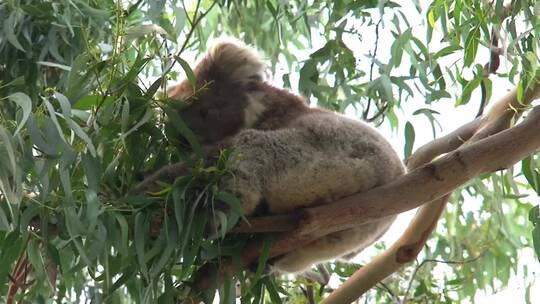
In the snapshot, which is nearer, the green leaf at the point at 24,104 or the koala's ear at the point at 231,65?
the green leaf at the point at 24,104

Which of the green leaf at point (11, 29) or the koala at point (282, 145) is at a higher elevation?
the green leaf at point (11, 29)

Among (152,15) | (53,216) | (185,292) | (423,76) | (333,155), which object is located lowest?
(185,292)

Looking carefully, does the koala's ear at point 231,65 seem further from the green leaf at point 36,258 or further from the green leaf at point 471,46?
the green leaf at point 36,258

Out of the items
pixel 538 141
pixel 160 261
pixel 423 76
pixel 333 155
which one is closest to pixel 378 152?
pixel 333 155

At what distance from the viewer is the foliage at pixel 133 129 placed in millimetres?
2340

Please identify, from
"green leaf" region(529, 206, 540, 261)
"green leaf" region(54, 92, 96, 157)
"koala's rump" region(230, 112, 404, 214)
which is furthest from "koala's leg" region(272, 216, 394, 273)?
"green leaf" region(54, 92, 96, 157)

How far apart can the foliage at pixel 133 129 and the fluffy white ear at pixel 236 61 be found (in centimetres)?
16

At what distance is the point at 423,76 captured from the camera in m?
3.16

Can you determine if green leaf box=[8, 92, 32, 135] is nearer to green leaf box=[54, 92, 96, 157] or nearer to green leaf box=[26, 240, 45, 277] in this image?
green leaf box=[54, 92, 96, 157]

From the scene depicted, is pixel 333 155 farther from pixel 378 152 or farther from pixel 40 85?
pixel 40 85

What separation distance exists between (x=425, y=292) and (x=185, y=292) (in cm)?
125

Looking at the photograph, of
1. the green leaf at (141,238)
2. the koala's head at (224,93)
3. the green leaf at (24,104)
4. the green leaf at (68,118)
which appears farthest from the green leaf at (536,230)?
the green leaf at (24,104)

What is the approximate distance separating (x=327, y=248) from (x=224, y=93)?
669 mm

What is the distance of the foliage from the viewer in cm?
234
